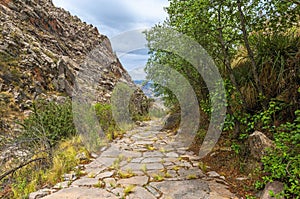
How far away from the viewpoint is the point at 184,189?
2.47 m

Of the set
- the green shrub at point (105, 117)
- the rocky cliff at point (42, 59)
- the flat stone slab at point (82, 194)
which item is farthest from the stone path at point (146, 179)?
the rocky cliff at point (42, 59)

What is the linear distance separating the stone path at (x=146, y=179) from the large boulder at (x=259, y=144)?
1.89 feet

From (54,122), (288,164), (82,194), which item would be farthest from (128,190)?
(54,122)

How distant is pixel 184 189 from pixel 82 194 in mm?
1243

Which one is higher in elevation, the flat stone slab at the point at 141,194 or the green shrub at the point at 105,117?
the green shrub at the point at 105,117

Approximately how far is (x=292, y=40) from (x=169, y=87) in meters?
3.77

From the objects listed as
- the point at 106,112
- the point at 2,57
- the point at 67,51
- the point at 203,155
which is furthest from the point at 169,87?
the point at 67,51

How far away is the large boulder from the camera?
8.23 ft

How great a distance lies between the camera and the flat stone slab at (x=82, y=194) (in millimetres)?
2322

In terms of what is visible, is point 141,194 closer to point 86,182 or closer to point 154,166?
point 86,182

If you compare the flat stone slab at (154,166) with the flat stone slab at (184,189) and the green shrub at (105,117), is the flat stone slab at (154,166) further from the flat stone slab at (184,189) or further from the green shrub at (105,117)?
the green shrub at (105,117)

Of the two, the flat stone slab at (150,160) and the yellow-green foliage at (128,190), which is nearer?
the yellow-green foliage at (128,190)

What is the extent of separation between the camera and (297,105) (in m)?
2.74

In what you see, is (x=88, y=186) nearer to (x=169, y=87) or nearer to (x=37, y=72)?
(x=169, y=87)
